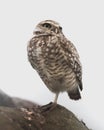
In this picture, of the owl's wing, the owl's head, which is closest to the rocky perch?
the owl's wing

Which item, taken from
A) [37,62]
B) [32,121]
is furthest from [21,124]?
[37,62]

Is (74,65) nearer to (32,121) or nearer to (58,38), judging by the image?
(58,38)

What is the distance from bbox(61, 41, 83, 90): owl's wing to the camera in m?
9.93

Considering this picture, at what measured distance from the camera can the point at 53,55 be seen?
970 centimetres

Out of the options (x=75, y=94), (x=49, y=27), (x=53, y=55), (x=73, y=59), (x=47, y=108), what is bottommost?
(x=75, y=94)

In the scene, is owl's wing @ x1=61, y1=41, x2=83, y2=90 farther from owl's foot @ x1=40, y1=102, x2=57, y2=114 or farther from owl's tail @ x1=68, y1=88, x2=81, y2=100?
owl's foot @ x1=40, y1=102, x2=57, y2=114

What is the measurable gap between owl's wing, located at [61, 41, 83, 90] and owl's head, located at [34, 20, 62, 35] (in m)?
0.30

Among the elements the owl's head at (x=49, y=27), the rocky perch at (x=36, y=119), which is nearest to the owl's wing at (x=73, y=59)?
the owl's head at (x=49, y=27)

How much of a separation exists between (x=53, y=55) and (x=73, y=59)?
505 millimetres

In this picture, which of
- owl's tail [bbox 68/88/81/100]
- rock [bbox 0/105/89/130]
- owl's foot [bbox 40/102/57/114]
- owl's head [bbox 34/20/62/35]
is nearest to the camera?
rock [bbox 0/105/89/130]

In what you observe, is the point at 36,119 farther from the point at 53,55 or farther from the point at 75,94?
the point at 75,94

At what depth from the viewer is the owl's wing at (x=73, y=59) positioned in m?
9.93

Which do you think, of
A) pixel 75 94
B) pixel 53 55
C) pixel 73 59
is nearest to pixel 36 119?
pixel 53 55

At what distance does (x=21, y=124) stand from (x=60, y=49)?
5.23 feet
